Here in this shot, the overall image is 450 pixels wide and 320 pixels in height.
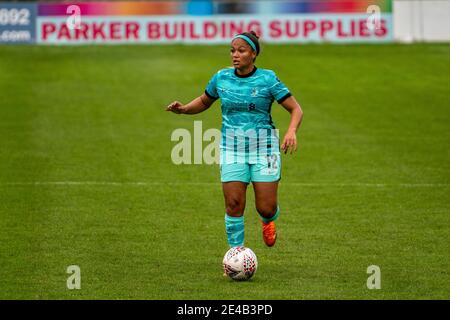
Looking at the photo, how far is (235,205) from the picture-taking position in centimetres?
1205

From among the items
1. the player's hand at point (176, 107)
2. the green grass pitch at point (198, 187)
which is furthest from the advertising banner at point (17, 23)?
the player's hand at point (176, 107)

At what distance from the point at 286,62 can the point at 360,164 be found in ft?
49.9

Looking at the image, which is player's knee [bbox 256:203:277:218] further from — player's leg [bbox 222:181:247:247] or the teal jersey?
the teal jersey

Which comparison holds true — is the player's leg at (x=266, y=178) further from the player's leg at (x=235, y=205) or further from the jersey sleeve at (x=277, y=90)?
the jersey sleeve at (x=277, y=90)

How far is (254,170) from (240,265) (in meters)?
1.01

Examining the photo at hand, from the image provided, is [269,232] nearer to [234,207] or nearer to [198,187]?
[234,207]

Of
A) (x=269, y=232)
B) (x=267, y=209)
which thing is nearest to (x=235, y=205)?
(x=267, y=209)

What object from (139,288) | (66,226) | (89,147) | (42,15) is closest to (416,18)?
(42,15)

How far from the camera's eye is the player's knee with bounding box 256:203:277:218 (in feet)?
40.0

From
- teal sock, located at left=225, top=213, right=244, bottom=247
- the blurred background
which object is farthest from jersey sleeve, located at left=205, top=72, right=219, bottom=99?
the blurred background
